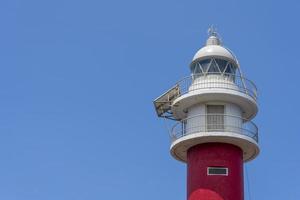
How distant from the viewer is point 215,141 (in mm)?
36219

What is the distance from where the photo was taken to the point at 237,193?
3575cm

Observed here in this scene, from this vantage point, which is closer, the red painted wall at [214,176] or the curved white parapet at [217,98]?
the red painted wall at [214,176]

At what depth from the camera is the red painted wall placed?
3541cm

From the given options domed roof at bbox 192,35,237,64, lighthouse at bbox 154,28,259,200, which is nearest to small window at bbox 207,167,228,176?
lighthouse at bbox 154,28,259,200

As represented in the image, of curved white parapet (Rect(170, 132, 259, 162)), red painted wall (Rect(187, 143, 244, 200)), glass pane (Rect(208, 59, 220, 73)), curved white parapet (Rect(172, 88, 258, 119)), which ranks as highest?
glass pane (Rect(208, 59, 220, 73))

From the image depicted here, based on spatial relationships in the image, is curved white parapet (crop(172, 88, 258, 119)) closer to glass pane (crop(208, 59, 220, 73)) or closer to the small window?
glass pane (crop(208, 59, 220, 73))

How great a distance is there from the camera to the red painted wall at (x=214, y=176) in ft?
116

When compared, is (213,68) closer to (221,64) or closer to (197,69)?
(221,64)

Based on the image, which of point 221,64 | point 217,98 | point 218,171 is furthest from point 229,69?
point 218,171

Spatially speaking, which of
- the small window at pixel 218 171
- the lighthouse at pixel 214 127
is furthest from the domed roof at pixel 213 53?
the small window at pixel 218 171

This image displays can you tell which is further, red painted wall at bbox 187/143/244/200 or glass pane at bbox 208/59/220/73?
glass pane at bbox 208/59/220/73

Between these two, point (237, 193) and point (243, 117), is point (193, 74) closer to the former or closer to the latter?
point (243, 117)

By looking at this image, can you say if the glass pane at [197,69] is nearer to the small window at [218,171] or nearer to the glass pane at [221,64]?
the glass pane at [221,64]

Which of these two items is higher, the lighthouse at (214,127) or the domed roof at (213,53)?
the domed roof at (213,53)
